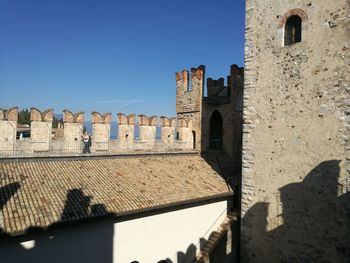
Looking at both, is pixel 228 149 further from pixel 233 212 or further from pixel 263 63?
pixel 263 63

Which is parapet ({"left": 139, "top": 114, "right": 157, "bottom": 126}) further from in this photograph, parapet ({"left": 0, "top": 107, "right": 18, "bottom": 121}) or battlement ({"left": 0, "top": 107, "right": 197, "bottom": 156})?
parapet ({"left": 0, "top": 107, "right": 18, "bottom": 121})

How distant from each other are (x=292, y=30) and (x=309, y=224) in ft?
20.1

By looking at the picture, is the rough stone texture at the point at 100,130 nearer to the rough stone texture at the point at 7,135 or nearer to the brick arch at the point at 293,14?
the rough stone texture at the point at 7,135

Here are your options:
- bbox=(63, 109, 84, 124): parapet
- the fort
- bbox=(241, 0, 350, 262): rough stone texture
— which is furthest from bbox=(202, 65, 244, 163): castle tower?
bbox=(63, 109, 84, 124): parapet

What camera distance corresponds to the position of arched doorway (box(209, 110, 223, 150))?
618 inches

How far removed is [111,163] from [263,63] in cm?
667

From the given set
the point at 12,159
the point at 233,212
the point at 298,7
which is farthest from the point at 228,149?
the point at 12,159

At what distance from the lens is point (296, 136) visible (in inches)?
373

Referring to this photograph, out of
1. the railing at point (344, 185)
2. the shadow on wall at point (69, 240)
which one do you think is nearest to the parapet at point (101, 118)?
the shadow on wall at point (69, 240)

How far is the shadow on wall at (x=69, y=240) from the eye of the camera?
286 inches

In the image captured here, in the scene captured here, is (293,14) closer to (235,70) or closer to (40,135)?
(235,70)

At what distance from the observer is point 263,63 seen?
1035 cm

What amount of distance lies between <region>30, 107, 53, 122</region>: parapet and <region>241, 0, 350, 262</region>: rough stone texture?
6959 mm

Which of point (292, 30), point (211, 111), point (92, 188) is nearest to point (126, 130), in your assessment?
point (92, 188)
